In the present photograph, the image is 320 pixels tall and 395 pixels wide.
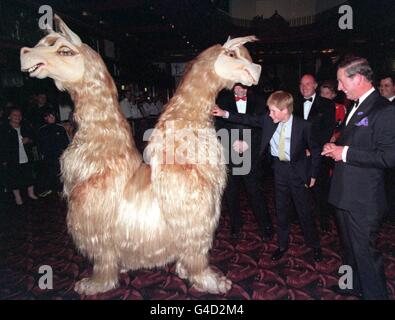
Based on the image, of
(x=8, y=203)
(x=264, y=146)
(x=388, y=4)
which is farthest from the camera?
(x=388, y=4)

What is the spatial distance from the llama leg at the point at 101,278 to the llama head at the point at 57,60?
1.26 metres

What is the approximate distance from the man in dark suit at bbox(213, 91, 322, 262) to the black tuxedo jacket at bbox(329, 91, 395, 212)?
1.97ft

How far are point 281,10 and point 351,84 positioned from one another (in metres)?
16.6

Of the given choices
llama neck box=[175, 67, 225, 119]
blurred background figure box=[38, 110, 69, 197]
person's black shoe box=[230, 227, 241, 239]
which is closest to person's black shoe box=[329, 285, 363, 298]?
person's black shoe box=[230, 227, 241, 239]

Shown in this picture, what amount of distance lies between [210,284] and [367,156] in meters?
1.41

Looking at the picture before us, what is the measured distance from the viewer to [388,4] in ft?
25.1

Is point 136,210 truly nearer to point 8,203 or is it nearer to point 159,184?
point 159,184

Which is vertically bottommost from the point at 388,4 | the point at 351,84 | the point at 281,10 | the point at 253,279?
the point at 253,279

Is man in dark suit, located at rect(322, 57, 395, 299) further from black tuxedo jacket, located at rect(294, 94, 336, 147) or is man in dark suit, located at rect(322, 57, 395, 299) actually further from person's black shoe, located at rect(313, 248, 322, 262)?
black tuxedo jacket, located at rect(294, 94, 336, 147)

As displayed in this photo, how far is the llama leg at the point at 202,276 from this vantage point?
2146 millimetres

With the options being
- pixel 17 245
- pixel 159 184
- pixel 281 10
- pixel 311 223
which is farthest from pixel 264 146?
pixel 281 10

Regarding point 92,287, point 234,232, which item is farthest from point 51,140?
point 234,232

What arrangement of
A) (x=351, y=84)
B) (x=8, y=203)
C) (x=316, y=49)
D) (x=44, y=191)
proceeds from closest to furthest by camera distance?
(x=351, y=84) < (x=8, y=203) < (x=44, y=191) < (x=316, y=49)

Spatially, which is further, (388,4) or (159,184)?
(388,4)
